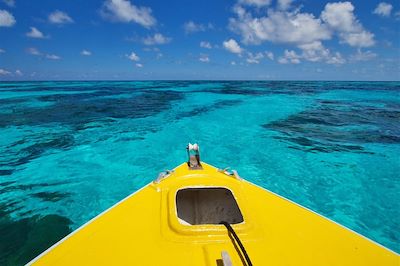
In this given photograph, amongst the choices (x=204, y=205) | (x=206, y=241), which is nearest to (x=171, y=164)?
(x=204, y=205)

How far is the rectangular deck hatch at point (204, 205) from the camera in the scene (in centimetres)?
384

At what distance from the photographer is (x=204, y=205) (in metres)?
4.06

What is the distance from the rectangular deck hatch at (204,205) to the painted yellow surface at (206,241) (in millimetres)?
721

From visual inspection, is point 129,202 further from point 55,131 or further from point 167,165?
point 55,131

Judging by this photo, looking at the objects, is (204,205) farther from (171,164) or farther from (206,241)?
(171,164)

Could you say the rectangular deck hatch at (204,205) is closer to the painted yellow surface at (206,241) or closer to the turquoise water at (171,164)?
the painted yellow surface at (206,241)

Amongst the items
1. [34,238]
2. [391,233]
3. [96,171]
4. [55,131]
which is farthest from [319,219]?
[55,131]

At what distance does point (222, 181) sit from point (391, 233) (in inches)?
169

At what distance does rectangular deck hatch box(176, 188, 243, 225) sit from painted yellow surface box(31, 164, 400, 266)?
72 centimetres

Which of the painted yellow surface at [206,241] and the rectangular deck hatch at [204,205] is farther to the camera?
the rectangular deck hatch at [204,205]

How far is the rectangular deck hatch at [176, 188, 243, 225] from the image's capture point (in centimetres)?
384

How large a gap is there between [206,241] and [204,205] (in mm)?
1685

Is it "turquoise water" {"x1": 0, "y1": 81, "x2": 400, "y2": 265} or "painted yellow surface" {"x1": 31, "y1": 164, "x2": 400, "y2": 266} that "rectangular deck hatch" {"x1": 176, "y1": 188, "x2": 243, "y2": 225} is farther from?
"turquoise water" {"x1": 0, "y1": 81, "x2": 400, "y2": 265}

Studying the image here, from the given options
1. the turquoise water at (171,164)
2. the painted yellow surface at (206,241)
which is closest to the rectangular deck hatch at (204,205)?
the painted yellow surface at (206,241)
